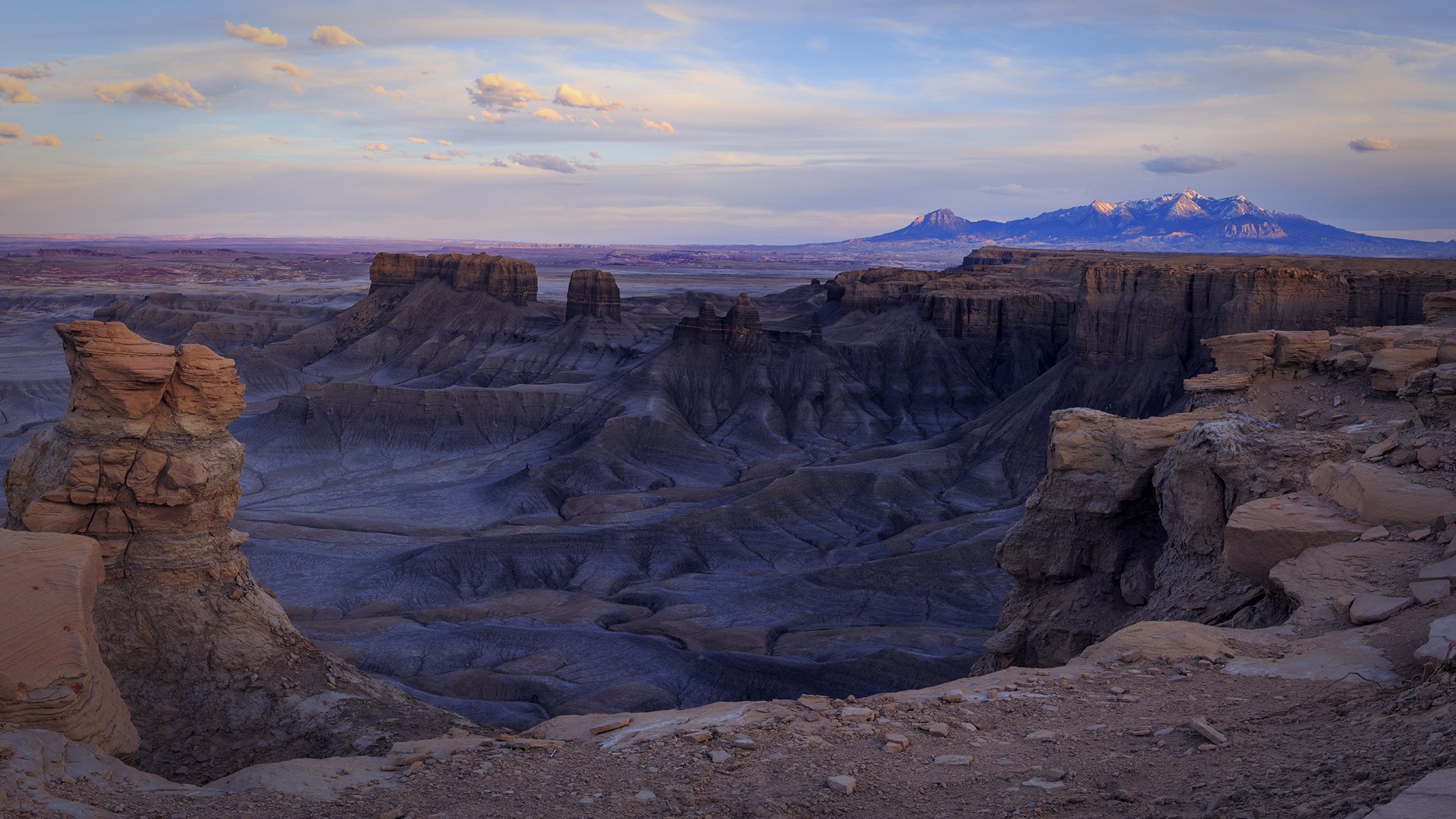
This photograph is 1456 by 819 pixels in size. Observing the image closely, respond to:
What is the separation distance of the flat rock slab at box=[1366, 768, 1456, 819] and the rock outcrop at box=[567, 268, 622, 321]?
308 ft

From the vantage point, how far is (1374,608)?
10.9 metres

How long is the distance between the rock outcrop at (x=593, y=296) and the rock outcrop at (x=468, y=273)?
6.67 m

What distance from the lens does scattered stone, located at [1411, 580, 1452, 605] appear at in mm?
10633

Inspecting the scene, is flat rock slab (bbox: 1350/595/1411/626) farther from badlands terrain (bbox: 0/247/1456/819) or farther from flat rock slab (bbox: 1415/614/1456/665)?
flat rock slab (bbox: 1415/614/1456/665)

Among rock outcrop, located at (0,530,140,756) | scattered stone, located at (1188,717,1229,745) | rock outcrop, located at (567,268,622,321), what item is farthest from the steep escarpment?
rock outcrop, located at (567,268,622,321)

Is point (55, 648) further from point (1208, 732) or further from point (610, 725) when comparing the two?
point (1208, 732)

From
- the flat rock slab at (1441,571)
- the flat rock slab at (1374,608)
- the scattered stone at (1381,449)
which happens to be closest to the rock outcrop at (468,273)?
the scattered stone at (1381,449)

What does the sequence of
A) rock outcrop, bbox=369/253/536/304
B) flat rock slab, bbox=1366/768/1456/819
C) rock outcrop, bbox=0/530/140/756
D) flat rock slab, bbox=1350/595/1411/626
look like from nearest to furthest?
flat rock slab, bbox=1366/768/1456/819, flat rock slab, bbox=1350/595/1411/626, rock outcrop, bbox=0/530/140/756, rock outcrop, bbox=369/253/536/304

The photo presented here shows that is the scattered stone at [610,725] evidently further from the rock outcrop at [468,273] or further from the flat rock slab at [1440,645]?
the rock outcrop at [468,273]

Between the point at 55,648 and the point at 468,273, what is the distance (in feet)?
314

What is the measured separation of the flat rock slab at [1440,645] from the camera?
8.70 metres

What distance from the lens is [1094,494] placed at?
Answer: 61.9 ft

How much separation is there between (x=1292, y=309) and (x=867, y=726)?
163 ft

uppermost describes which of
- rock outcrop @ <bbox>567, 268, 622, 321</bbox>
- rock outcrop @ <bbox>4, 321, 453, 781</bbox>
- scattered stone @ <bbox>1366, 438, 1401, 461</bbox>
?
rock outcrop @ <bbox>567, 268, 622, 321</bbox>
